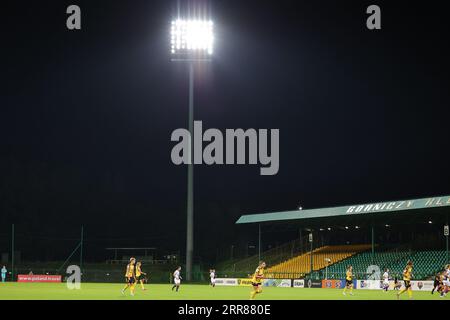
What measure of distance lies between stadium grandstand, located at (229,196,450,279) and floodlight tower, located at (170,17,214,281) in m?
7.80

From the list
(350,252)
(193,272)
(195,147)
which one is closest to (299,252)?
(350,252)

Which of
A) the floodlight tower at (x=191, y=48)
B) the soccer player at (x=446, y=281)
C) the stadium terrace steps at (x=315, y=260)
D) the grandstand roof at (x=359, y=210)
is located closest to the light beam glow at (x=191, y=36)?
the floodlight tower at (x=191, y=48)

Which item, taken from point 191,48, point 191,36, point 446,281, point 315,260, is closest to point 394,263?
point 315,260

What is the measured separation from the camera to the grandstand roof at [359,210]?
53.4m

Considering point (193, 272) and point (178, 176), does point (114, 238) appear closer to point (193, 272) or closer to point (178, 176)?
point (178, 176)

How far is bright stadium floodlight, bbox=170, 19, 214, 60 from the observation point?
196ft

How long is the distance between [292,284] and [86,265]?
90.3ft

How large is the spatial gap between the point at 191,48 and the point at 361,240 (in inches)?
1240

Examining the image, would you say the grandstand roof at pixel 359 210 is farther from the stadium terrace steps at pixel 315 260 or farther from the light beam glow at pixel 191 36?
the light beam glow at pixel 191 36

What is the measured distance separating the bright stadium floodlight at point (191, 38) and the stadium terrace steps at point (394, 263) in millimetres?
23335

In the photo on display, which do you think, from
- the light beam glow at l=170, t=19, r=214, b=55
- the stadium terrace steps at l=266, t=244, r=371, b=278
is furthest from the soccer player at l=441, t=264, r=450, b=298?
the light beam glow at l=170, t=19, r=214, b=55

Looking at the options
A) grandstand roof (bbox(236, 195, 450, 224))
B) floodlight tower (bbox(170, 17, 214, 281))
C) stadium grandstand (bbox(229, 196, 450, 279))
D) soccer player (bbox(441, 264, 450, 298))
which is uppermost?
floodlight tower (bbox(170, 17, 214, 281))

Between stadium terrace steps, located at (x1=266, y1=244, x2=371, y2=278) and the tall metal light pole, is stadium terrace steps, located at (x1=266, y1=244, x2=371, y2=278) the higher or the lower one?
the lower one

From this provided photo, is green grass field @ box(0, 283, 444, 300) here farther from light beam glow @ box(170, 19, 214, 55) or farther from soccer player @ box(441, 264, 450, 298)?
light beam glow @ box(170, 19, 214, 55)
